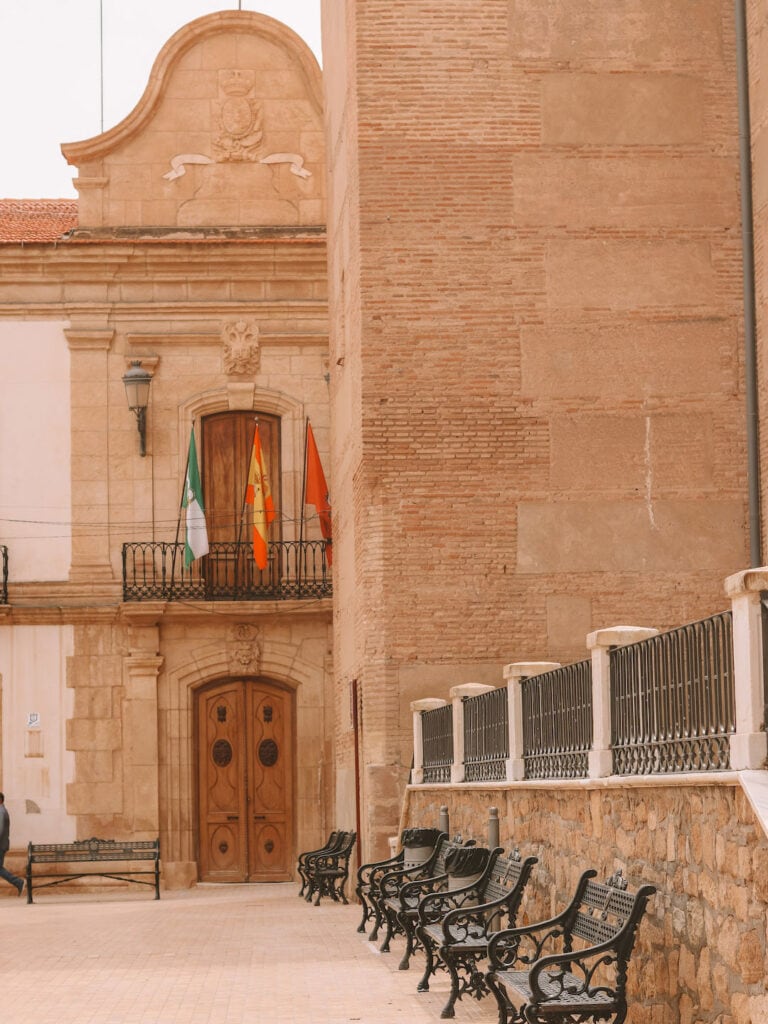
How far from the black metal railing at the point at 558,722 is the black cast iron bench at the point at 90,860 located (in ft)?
36.8

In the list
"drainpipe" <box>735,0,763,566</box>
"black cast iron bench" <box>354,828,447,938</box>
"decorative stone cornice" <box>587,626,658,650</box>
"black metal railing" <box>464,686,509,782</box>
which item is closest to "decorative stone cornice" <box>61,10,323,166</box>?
"drainpipe" <box>735,0,763,566</box>

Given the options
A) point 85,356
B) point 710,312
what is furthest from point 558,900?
point 85,356

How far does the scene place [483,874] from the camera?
37.8ft

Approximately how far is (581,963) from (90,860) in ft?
A: 51.7

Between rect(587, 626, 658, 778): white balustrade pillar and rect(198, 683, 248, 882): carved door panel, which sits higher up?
rect(587, 626, 658, 778): white balustrade pillar

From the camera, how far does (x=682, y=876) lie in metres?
7.99

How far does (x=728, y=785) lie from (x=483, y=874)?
175 inches

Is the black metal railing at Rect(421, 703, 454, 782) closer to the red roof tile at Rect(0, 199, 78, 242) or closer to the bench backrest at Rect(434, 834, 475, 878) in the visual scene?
the bench backrest at Rect(434, 834, 475, 878)

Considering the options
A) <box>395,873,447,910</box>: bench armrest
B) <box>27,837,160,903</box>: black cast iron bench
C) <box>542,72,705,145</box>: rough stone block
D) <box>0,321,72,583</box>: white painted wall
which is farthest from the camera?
<box>0,321,72,583</box>: white painted wall

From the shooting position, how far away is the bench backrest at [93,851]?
23.6 metres

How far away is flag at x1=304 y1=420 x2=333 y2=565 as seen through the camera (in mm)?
24812

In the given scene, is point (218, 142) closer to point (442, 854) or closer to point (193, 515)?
point (193, 515)

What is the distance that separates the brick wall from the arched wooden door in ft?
19.9

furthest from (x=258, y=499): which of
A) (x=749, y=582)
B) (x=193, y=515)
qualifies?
(x=749, y=582)
